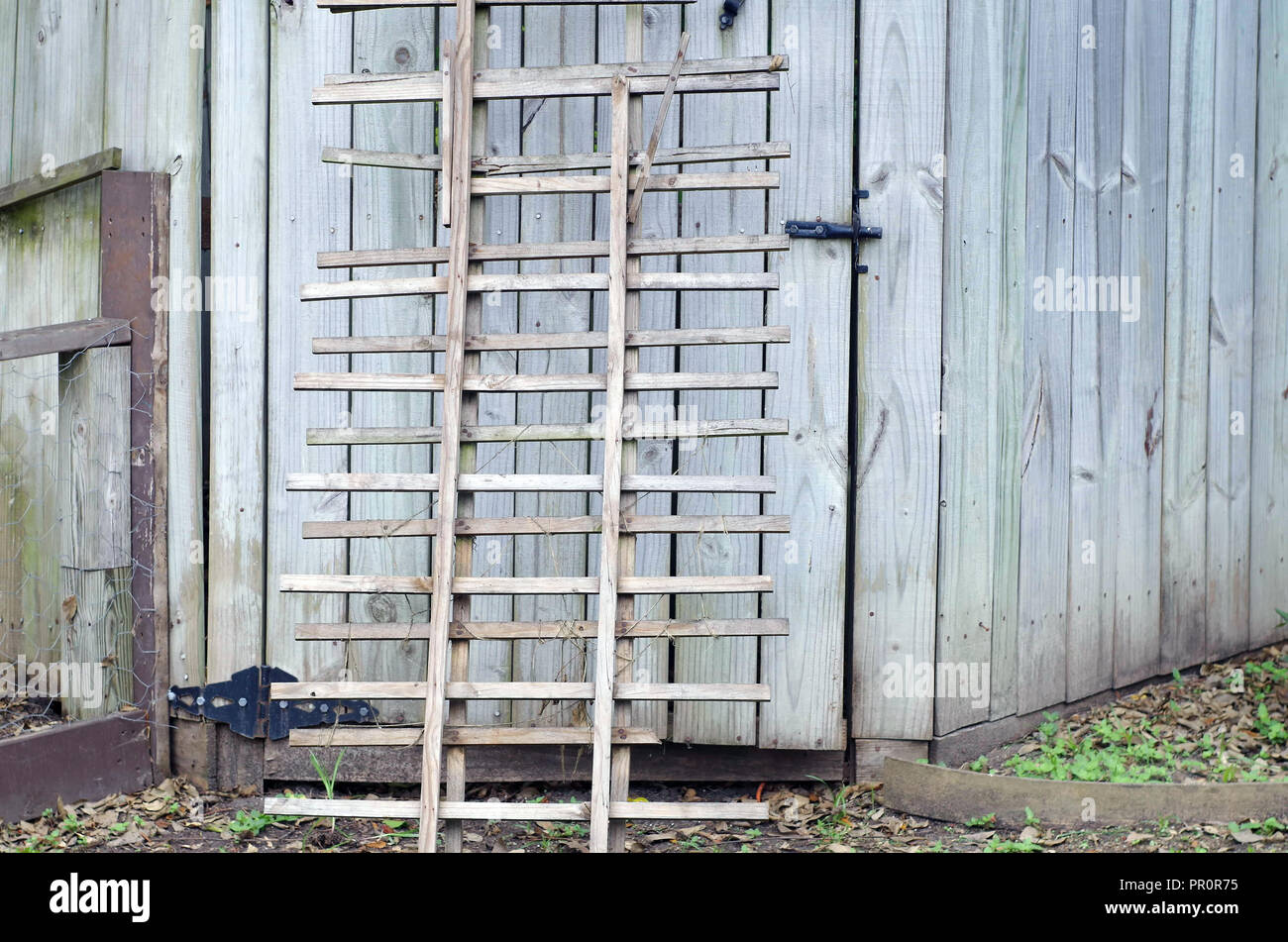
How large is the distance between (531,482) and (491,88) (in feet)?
4.12

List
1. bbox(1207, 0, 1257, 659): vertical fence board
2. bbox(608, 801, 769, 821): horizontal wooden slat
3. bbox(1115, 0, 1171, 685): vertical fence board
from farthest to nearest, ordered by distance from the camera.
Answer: bbox(1207, 0, 1257, 659): vertical fence board
bbox(1115, 0, 1171, 685): vertical fence board
bbox(608, 801, 769, 821): horizontal wooden slat

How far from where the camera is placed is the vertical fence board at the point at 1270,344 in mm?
4799

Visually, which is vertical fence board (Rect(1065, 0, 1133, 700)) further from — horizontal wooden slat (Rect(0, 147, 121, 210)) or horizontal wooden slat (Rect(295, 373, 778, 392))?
horizontal wooden slat (Rect(0, 147, 121, 210))

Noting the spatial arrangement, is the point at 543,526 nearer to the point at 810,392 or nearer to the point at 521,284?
the point at 521,284

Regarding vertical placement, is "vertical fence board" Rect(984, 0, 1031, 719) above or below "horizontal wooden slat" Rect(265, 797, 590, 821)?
above

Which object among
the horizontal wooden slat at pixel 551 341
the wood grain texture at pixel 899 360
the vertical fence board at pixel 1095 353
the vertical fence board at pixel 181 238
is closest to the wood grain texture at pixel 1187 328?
the vertical fence board at pixel 1095 353

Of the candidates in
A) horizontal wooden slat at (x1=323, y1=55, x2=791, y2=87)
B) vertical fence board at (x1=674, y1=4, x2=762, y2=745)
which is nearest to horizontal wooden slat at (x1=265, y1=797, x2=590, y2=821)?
vertical fence board at (x1=674, y1=4, x2=762, y2=745)

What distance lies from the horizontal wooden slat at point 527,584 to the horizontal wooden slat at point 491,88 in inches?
58.7

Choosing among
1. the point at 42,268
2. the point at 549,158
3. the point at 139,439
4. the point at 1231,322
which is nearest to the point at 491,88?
the point at 549,158

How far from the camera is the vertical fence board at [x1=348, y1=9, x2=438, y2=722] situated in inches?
149

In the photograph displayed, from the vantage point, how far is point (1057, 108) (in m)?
4.05

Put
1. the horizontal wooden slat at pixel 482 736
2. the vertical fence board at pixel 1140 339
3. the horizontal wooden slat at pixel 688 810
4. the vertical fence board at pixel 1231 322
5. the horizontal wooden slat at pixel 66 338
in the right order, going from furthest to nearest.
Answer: the vertical fence board at pixel 1231 322 < the vertical fence board at pixel 1140 339 < the horizontal wooden slat at pixel 66 338 < the horizontal wooden slat at pixel 482 736 < the horizontal wooden slat at pixel 688 810

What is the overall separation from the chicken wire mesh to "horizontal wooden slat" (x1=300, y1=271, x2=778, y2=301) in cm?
108

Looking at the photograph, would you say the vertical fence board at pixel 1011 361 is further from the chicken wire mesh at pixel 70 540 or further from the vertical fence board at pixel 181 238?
the chicken wire mesh at pixel 70 540
